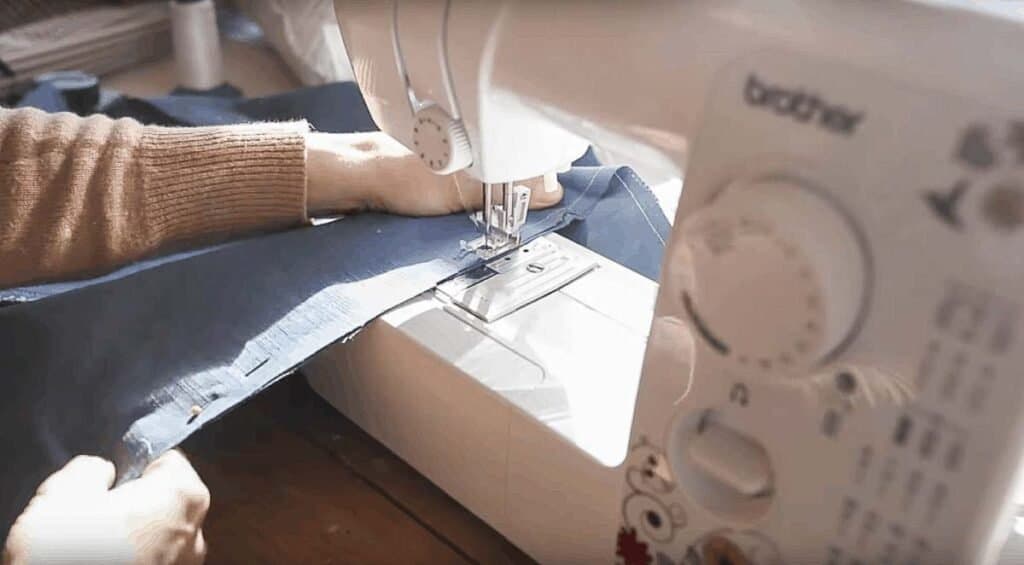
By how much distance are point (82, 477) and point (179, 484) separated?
5cm

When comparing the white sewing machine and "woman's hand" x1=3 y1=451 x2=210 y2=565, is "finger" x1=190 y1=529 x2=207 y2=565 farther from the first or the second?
the white sewing machine

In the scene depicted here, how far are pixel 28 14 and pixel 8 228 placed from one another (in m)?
0.53

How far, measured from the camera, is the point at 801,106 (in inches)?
14.8

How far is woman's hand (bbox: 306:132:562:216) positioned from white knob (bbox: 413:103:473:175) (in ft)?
0.51

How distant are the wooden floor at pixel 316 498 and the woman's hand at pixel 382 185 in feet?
0.47

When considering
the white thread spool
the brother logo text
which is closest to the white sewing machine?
the brother logo text

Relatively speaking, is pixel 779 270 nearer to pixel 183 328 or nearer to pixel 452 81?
pixel 452 81

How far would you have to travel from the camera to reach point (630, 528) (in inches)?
20.0

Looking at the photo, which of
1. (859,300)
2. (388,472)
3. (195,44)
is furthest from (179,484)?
(195,44)

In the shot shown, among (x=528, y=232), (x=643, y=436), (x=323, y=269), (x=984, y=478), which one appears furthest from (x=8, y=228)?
(x=984, y=478)

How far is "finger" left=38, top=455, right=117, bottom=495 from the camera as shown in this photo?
0.53 metres

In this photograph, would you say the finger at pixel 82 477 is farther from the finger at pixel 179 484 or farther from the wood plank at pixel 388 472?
the wood plank at pixel 388 472

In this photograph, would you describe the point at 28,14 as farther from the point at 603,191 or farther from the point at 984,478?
the point at 984,478

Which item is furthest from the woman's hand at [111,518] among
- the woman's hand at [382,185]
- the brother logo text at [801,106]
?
the brother logo text at [801,106]
